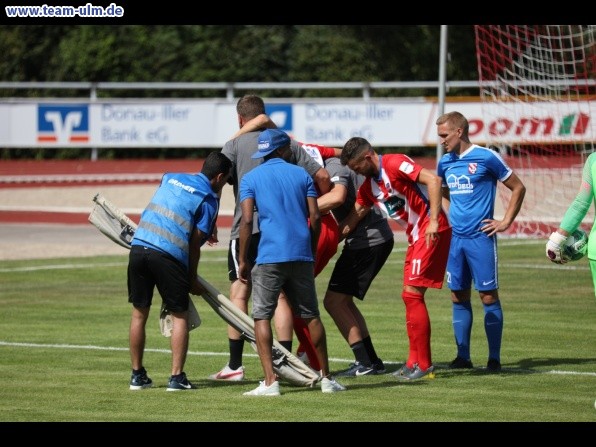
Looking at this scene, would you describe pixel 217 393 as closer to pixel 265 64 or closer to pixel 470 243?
pixel 470 243

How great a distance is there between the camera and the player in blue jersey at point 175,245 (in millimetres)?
10492

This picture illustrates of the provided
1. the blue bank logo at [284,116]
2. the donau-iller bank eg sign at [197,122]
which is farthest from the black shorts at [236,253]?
Answer: the blue bank logo at [284,116]

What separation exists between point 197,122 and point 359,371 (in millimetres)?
23353

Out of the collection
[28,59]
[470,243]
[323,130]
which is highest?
[28,59]

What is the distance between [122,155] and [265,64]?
21.9 feet

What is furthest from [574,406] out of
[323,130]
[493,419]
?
[323,130]

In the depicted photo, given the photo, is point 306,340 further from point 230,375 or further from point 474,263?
point 474,263

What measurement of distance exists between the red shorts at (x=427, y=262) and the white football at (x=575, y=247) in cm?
177

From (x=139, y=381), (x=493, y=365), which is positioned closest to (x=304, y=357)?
(x=493, y=365)

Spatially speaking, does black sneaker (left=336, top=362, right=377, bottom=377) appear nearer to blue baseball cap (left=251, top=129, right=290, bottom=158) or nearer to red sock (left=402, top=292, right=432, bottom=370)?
red sock (left=402, top=292, right=432, bottom=370)

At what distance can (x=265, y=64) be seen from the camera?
41.7m

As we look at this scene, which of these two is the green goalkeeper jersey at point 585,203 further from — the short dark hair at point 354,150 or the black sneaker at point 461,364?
the black sneaker at point 461,364

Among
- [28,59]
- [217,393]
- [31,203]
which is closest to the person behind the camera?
[217,393]

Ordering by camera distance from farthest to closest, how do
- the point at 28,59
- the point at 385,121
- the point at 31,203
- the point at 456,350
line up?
the point at 28,59, the point at 385,121, the point at 31,203, the point at 456,350
